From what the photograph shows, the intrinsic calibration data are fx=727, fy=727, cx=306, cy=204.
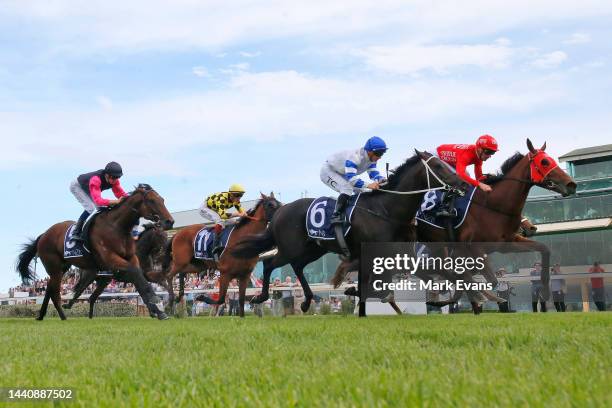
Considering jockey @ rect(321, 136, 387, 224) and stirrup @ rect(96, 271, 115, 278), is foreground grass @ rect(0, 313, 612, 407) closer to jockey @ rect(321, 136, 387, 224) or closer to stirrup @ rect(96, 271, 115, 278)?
jockey @ rect(321, 136, 387, 224)

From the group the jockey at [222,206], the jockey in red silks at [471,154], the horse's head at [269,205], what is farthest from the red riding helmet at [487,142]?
the jockey at [222,206]

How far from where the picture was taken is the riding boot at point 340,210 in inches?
371

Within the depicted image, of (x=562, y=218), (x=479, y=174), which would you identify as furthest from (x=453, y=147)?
(x=562, y=218)

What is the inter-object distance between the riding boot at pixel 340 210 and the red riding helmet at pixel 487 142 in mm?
1981

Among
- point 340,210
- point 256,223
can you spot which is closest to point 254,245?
point 256,223

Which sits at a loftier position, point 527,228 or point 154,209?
point 154,209

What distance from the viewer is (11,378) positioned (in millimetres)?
3084

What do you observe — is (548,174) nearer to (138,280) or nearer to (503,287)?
(503,287)

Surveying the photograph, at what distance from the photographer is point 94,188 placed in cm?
1105

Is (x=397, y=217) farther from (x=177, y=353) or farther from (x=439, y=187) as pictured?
(x=177, y=353)

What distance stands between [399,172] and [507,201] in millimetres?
1649

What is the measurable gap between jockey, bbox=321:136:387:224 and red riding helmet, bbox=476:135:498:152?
139 cm

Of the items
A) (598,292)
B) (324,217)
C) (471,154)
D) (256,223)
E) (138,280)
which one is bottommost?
(598,292)

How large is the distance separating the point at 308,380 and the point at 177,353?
155cm
